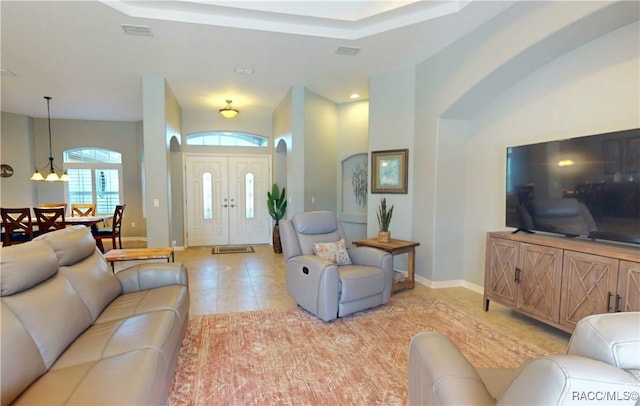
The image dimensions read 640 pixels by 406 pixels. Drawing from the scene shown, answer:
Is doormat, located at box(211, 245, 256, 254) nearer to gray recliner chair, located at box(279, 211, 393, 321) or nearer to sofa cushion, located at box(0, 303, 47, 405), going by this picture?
gray recliner chair, located at box(279, 211, 393, 321)

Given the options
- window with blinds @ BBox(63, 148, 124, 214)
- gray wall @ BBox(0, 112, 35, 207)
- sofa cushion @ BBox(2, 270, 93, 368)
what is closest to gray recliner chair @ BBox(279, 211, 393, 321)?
sofa cushion @ BBox(2, 270, 93, 368)

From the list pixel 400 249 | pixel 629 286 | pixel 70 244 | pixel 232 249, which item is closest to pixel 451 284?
pixel 400 249

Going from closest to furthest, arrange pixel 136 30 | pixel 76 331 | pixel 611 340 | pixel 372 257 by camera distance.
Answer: pixel 611 340 < pixel 76 331 < pixel 136 30 < pixel 372 257

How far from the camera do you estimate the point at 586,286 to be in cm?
245

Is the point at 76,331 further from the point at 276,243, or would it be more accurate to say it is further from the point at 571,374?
the point at 276,243

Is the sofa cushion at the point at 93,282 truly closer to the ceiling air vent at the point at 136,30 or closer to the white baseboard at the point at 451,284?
the ceiling air vent at the point at 136,30

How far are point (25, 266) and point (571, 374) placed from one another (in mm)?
2255

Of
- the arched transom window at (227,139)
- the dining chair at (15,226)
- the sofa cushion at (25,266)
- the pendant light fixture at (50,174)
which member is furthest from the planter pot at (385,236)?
the pendant light fixture at (50,174)

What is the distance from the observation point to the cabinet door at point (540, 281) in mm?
2678

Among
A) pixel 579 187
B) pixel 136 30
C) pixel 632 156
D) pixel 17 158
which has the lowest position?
pixel 579 187

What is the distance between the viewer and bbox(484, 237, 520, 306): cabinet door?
3.07m

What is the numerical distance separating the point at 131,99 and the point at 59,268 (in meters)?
4.98

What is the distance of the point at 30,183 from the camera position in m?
7.20

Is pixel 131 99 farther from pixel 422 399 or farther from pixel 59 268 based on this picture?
pixel 422 399
